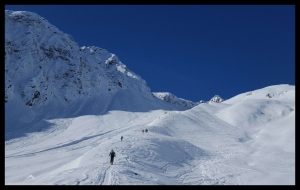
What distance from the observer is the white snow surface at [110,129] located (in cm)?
2195

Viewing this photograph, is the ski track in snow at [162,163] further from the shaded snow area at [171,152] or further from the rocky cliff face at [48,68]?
the rocky cliff face at [48,68]

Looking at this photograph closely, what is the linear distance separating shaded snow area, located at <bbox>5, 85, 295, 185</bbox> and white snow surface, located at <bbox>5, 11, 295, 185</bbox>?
0.13 m

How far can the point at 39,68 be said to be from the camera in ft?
275

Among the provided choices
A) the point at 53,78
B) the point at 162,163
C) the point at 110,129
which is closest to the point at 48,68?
the point at 53,78

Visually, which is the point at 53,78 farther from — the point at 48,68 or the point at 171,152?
the point at 171,152

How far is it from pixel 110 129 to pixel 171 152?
33149 millimetres

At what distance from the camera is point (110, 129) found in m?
62.0

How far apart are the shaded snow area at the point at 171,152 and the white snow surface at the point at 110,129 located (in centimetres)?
13

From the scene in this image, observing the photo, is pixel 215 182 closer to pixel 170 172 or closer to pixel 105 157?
pixel 170 172

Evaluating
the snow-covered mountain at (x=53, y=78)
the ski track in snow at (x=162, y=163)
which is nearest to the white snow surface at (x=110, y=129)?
the ski track in snow at (x=162, y=163)

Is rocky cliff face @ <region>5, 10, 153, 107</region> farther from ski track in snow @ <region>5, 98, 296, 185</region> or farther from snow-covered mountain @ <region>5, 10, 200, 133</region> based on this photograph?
ski track in snow @ <region>5, 98, 296, 185</region>
